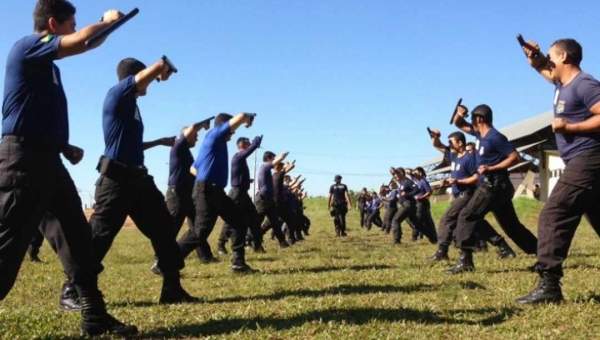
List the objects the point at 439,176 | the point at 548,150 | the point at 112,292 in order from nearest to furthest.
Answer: the point at 112,292 < the point at 548,150 < the point at 439,176

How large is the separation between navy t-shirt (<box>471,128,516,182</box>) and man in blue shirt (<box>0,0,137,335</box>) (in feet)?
16.4

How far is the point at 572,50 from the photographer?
4.99 m

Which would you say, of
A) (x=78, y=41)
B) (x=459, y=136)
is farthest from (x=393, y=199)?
(x=78, y=41)

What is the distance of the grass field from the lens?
4195 millimetres

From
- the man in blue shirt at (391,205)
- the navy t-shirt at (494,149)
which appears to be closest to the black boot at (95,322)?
the navy t-shirt at (494,149)

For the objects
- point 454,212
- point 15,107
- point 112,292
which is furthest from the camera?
point 454,212

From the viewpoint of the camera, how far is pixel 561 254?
489 centimetres

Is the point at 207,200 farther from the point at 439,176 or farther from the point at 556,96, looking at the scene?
the point at 439,176

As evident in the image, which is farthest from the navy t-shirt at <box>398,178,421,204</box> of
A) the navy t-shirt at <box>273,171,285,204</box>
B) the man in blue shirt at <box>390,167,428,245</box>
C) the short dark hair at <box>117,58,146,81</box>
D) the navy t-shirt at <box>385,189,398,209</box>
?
the short dark hair at <box>117,58,146,81</box>

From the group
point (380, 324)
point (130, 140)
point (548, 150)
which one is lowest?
point (380, 324)

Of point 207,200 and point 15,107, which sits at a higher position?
point 15,107

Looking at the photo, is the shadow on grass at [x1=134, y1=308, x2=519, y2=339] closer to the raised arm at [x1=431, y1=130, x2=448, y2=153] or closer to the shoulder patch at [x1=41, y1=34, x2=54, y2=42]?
the shoulder patch at [x1=41, y1=34, x2=54, y2=42]

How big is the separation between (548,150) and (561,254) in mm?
36327

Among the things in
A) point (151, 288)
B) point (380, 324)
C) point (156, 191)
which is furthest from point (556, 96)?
point (151, 288)
